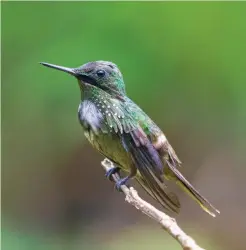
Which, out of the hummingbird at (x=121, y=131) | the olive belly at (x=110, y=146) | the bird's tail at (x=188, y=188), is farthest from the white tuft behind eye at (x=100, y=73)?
the bird's tail at (x=188, y=188)

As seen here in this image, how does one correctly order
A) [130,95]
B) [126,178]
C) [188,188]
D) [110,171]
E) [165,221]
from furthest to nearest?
1. [130,95]
2. [110,171]
3. [126,178]
4. [188,188]
5. [165,221]

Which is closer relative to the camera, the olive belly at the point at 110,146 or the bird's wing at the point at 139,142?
the bird's wing at the point at 139,142

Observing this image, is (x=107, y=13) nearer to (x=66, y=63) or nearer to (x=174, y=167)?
(x=66, y=63)

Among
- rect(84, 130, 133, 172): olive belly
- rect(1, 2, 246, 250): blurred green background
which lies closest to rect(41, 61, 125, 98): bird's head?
rect(84, 130, 133, 172): olive belly

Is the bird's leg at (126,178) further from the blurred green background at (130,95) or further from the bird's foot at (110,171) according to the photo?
the blurred green background at (130,95)

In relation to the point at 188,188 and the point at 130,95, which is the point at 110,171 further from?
the point at 130,95

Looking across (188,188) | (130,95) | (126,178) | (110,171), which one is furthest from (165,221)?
(130,95)

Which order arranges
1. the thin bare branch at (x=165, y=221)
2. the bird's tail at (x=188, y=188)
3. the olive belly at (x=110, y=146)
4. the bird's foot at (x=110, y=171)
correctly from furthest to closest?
the bird's foot at (x=110, y=171) → the olive belly at (x=110, y=146) → the bird's tail at (x=188, y=188) → the thin bare branch at (x=165, y=221)
